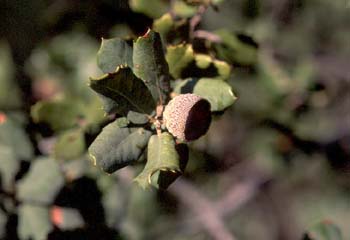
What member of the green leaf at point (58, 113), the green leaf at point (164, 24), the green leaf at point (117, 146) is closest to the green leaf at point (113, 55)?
the green leaf at point (117, 146)

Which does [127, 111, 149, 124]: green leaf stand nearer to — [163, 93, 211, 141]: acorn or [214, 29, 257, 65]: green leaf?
[163, 93, 211, 141]: acorn

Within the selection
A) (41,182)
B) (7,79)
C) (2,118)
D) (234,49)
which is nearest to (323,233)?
(234,49)

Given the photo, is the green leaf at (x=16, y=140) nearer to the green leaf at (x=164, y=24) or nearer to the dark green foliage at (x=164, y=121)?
the dark green foliage at (x=164, y=121)

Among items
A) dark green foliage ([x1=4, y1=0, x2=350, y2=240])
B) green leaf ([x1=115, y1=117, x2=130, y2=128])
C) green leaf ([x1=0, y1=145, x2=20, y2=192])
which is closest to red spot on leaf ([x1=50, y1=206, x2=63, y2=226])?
dark green foliage ([x1=4, y1=0, x2=350, y2=240])

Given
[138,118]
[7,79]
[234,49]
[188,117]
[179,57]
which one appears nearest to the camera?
[188,117]

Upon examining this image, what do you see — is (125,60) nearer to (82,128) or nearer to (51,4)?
(82,128)

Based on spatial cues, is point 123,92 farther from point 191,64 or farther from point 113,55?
point 191,64
